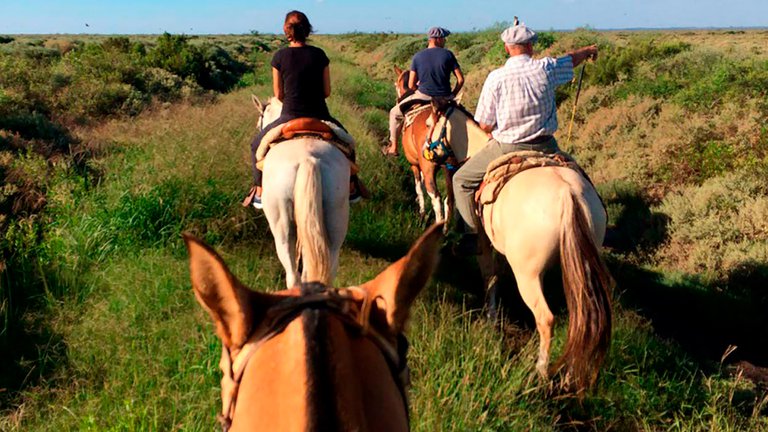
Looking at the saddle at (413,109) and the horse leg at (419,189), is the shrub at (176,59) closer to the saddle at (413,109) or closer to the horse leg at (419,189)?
the saddle at (413,109)

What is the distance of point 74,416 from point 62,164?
455cm

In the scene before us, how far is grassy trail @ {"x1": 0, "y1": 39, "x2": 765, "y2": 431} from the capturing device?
10.8ft

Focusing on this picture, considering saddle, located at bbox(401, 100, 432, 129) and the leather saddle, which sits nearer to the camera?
the leather saddle

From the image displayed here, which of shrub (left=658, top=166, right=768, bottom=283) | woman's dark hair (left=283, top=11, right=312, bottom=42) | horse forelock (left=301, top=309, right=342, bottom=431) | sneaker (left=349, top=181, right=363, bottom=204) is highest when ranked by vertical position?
woman's dark hair (left=283, top=11, right=312, bottom=42)

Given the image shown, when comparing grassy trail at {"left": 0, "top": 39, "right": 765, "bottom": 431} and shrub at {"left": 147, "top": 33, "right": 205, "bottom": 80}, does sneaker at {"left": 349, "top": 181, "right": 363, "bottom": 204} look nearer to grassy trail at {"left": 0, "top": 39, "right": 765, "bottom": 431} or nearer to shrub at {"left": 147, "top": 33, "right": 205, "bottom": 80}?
grassy trail at {"left": 0, "top": 39, "right": 765, "bottom": 431}

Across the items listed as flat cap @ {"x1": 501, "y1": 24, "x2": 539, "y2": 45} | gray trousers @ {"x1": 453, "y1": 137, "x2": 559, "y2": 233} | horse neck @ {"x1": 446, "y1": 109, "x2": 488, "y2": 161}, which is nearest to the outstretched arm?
flat cap @ {"x1": 501, "y1": 24, "x2": 539, "y2": 45}

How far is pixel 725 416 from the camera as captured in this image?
3.69 m

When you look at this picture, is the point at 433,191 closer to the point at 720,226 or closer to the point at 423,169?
the point at 423,169

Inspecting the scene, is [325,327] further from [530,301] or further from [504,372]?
[530,301]

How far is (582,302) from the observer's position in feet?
12.0

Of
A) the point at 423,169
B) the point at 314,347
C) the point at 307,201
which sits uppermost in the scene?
the point at 314,347

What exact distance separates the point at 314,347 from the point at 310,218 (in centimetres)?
288

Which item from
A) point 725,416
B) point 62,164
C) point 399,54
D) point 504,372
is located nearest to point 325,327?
point 504,372

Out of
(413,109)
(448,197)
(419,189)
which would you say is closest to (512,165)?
(448,197)
